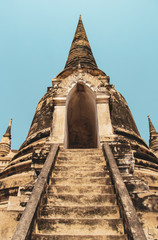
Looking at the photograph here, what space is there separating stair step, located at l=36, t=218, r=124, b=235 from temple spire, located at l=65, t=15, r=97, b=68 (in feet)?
25.2

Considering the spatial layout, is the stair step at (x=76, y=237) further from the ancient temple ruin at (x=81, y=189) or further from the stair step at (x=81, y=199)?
the stair step at (x=81, y=199)

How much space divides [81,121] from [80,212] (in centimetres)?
581

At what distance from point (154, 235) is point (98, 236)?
61 centimetres

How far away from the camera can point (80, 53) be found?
11.5 m

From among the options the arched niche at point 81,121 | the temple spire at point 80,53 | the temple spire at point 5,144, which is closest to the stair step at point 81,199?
the arched niche at point 81,121

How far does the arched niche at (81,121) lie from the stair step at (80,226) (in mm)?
4281

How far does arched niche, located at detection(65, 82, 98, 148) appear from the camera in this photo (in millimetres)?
6569

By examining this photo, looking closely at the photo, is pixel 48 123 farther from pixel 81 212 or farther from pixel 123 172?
pixel 81 212

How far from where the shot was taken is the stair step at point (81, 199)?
2.61 metres

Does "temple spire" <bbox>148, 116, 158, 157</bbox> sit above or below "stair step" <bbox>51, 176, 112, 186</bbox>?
above

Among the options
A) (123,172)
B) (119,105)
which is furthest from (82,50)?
(123,172)

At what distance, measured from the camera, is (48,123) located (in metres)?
7.18

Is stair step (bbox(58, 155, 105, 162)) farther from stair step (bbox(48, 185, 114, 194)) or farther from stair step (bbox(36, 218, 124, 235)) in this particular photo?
stair step (bbox(36, 218, 124, 235))

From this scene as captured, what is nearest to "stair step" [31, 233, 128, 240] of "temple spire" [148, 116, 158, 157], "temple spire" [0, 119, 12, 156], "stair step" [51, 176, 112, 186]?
"stair step" [51, 176, 112, 186]
